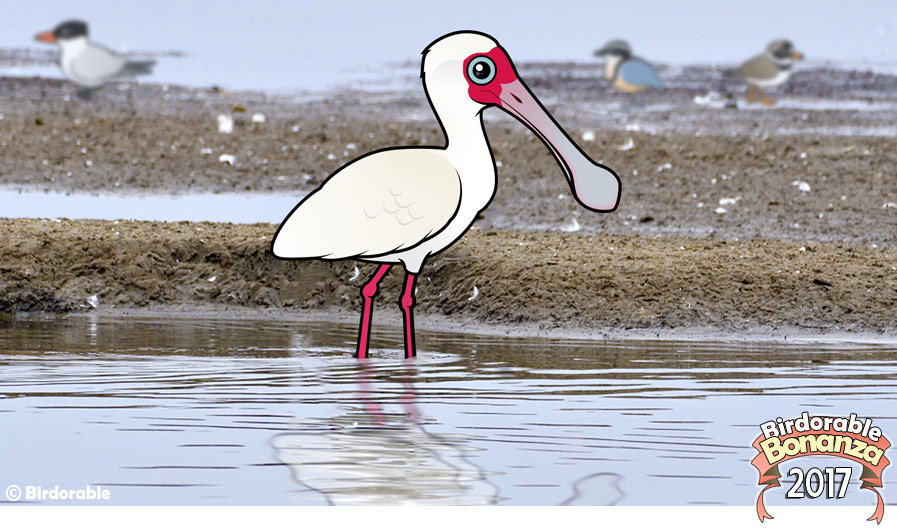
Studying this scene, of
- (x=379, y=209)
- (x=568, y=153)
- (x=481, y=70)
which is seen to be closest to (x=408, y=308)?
(x=379, y=209)

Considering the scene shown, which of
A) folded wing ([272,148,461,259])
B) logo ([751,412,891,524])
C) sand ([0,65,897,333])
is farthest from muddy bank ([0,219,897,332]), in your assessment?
logo ([751,412,891,524])

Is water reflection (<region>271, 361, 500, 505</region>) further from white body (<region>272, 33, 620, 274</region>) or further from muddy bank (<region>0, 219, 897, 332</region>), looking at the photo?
muddy bank (<region>0, 219, 897, 332</region>)

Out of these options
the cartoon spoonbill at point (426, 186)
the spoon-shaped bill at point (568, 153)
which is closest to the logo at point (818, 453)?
the cartoon spoonbill at point (426, 186)

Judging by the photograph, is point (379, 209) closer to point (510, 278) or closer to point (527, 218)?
point (510, 278)

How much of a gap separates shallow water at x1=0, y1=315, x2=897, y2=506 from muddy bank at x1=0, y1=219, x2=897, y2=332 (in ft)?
2.62

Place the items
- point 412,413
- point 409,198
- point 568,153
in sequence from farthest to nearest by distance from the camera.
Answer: point 568,153, point 409,198, point 412,413

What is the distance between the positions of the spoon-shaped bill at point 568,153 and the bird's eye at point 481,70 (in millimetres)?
112

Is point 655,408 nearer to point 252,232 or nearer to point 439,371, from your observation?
point 439,371

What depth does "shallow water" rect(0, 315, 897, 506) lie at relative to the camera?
548 centimetres

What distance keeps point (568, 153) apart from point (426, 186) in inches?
44.2

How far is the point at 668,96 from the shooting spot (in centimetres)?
2609

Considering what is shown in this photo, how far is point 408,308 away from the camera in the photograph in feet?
28.2

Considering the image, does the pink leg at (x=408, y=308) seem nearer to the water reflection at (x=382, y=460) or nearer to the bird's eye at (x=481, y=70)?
the bird's eye at (x=481, y=70)

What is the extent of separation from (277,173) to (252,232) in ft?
16.1
